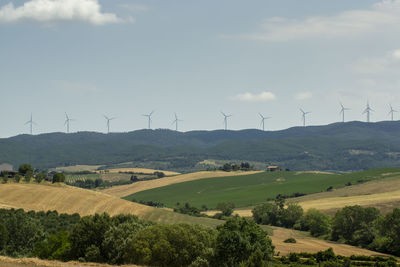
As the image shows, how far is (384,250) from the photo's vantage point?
124812mm

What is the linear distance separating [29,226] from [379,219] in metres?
83.0

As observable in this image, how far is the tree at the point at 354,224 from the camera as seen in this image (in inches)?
5482

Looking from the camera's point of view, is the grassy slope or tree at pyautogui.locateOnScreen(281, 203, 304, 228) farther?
tree at pyautogui.locateOnScreen(281, 203, 304, 228)

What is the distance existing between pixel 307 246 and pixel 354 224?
23.9 meters

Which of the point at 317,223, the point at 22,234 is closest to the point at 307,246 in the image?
the point at 317,223

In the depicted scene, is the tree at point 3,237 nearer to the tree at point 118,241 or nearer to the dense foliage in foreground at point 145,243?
the dense foliage in foreground at point 145,243

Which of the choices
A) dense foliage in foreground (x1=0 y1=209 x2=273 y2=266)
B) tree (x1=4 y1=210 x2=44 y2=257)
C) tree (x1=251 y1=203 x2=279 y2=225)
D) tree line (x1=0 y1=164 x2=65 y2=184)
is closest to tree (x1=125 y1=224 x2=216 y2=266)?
dense foliage in foreground (x1=0 y1=209 x2=273 y2=266)

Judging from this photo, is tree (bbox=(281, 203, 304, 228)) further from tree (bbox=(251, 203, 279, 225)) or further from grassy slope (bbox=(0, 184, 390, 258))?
grassy slope (bbox=(0, 184, 390, 258))

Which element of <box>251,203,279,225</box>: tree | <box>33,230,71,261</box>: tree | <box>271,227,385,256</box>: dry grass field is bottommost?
<box>271,227,385,256</box>: dry grass field

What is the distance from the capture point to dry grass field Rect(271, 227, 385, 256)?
118219 millimetres

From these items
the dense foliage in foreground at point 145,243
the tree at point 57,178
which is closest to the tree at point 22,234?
the dense foliage in foreground at point 145,243

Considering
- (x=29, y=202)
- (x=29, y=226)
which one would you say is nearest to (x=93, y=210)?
(x=29, y=202)

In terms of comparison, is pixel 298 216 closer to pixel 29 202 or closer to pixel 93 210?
pixel 93 210

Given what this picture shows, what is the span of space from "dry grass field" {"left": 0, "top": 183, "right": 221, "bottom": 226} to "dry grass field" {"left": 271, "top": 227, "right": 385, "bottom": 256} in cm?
1983
